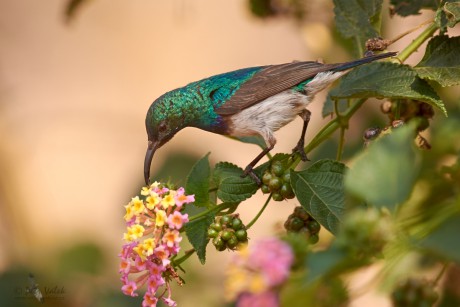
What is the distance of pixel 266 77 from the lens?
2557 millimetres

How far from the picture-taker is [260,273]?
125 centimetres

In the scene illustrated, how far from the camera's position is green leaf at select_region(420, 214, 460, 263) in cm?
105

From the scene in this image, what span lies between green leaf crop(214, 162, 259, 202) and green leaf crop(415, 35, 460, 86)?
57 cm

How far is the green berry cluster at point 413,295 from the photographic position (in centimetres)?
135

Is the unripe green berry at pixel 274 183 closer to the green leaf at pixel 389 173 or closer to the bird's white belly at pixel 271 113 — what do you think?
the bird's white belly at pixel 271 113

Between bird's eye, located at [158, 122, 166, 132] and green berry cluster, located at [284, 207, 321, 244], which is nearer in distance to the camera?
green berry cluster, located at [284, 207, 321, 244]

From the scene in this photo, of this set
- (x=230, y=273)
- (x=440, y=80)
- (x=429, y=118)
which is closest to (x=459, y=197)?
(x=230, y=273)

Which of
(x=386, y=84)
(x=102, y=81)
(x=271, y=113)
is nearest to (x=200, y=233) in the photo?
(x=386, y=84)

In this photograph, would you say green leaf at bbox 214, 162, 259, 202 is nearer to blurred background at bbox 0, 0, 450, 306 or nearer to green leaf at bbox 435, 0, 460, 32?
green leaf at bbox 435, 0, 460, 32

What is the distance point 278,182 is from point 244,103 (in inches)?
27.0

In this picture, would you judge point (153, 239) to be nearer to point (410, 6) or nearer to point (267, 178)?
point (267, 178)

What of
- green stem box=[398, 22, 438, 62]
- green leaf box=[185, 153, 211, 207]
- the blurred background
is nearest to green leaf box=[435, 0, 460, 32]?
green stem box=[398, 22, 438, 62]
